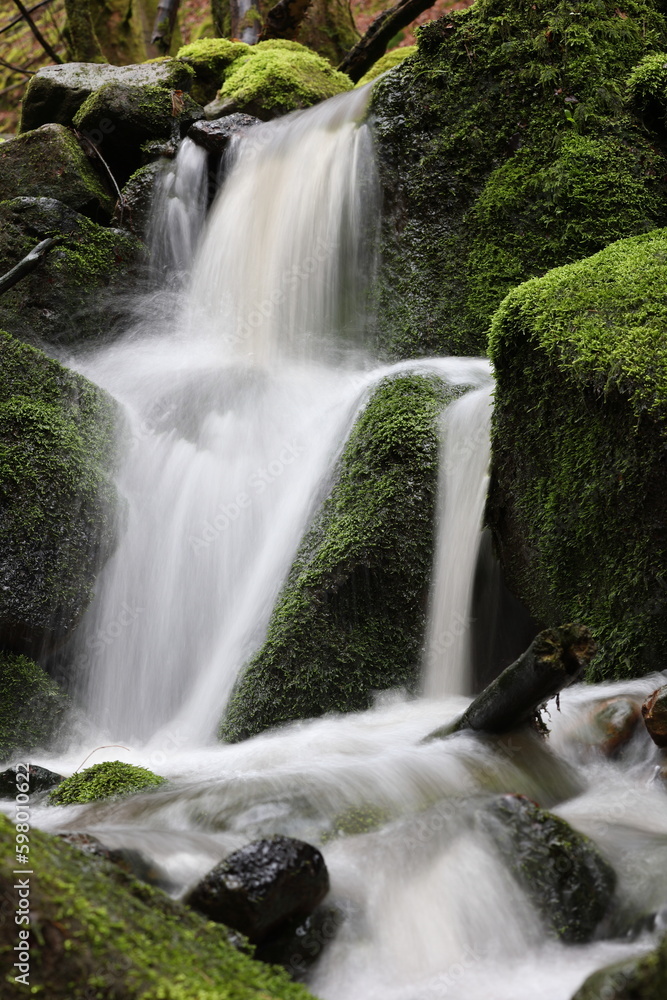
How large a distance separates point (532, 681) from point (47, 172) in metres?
7.15

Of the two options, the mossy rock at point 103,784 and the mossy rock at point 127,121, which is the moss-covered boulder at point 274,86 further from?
the mossy rock at point 103,784

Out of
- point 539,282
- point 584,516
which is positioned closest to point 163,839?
point 584,516

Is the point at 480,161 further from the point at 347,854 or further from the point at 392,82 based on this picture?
the point at 347,854

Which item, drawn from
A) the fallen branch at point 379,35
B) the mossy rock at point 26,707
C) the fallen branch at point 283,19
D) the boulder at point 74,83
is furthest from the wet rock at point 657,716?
the fallen branch at point 283,19

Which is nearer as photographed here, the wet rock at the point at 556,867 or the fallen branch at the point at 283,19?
the wet rock at the point at 556,867

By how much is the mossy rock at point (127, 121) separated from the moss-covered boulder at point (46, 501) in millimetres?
4078

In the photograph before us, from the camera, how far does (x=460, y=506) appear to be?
4.60 meters

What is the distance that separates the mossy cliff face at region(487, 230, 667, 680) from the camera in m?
3.62

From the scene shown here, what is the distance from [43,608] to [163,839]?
97.7 inches

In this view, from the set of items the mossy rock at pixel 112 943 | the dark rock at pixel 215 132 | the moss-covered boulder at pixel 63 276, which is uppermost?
the dark rock at pixel 215 132

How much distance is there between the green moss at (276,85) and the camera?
877cm

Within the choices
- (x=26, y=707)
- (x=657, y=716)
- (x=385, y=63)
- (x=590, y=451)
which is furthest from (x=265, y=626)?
(x=385, y=63)

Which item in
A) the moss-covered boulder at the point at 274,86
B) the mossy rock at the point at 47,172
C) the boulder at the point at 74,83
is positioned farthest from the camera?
the boulder at the point at 74,83

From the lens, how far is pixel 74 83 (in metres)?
9.32
